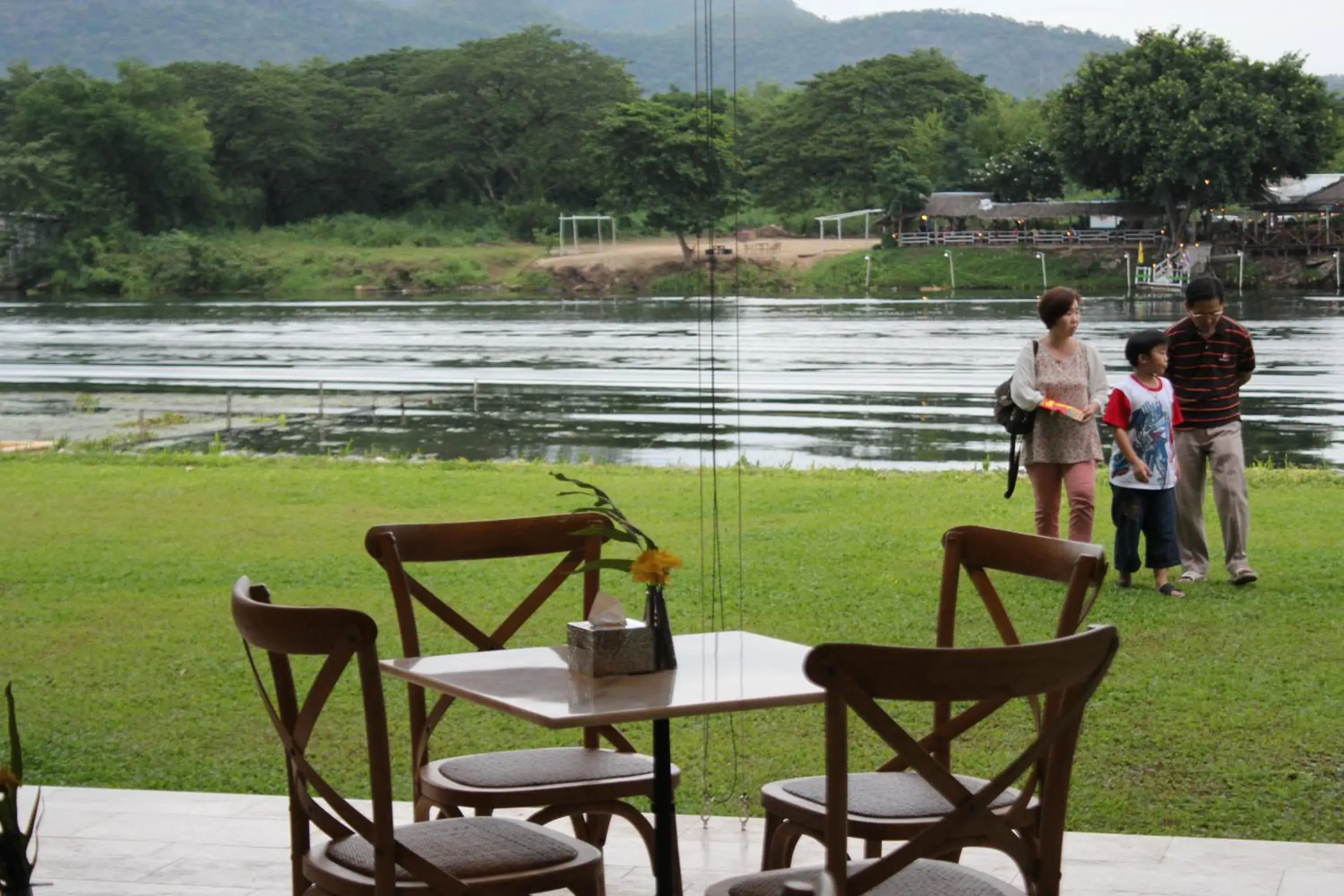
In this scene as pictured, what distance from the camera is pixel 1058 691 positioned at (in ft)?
7.47

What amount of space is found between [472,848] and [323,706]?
1.13 ft

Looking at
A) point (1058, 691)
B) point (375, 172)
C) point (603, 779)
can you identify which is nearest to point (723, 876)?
point (603, 779)

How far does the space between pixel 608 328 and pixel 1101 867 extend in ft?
81.2

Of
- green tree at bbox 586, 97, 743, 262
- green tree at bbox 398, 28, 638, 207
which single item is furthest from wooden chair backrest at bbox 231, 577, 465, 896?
green tree at bbox 398, 28, 638, 207

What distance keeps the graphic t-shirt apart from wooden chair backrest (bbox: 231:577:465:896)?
394 cm

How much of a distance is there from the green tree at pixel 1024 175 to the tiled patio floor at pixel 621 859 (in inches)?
291

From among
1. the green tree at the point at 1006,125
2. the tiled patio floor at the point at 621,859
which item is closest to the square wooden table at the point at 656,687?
the tiled patio floor at the point at 621,859

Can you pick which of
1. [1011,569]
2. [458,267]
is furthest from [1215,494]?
[458,267]

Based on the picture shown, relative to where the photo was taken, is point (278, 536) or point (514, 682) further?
point (278, 536)

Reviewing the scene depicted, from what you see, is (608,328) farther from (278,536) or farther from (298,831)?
(298,831)

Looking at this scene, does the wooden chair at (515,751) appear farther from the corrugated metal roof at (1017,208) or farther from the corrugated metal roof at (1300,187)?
the corrugated metal roof at (1300,187)

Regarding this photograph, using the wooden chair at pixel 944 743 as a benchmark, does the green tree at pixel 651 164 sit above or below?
above

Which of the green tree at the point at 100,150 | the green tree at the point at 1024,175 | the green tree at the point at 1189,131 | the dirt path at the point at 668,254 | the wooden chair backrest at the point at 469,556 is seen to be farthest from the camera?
the green tree at the point at 100,150

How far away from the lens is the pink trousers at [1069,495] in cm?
577
